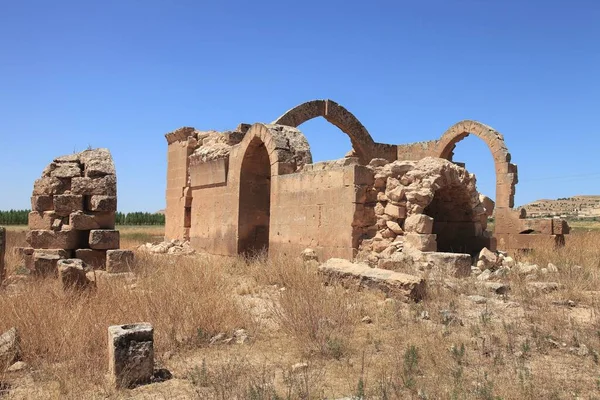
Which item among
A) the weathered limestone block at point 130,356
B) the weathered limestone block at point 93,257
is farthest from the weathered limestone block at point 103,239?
the weathered limestone block at point 130,356

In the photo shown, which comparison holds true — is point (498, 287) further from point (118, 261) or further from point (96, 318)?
point (118, 261)

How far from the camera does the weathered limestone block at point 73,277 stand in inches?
239

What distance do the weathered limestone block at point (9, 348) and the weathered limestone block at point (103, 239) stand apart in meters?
3.69

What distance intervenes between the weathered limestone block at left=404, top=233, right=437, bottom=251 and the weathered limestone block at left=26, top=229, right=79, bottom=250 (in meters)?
5.12

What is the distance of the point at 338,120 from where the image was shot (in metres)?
15.5

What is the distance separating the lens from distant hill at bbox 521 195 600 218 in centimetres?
6116

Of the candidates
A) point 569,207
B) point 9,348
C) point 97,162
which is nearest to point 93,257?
point 97,162

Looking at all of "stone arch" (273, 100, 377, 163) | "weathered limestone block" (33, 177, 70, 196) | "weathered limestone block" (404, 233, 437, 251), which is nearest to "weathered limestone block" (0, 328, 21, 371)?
"weathered limestone block" (33, 177, 70, 196)

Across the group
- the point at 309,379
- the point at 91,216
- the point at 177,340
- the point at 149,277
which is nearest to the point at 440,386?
the point at 309,379

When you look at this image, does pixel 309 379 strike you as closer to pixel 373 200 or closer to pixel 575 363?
pixel 575 363

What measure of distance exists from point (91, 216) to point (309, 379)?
5.39 metres

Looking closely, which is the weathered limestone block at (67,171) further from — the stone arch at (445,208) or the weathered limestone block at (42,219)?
the stone arch at (445,208)

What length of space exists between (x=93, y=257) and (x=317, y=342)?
4.85 meters

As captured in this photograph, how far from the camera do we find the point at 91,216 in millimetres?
7945
